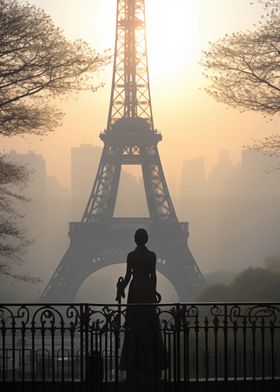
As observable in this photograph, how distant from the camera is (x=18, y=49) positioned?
2305 cm

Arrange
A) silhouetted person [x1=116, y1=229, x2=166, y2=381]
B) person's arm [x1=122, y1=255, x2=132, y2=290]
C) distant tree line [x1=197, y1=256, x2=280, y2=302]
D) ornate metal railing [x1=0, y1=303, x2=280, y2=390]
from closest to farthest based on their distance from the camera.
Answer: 1. ornate metal railing [x1=0, y1=303, x2=280, y2=390]
2. silhouetted person [x1=116, y1=229, x2=166, y2=381]
3. person's arm [x1=122, y1=255, x2=132, y2=290]
4. distant tree line [x1=197, y1=256, x2=280, y2=302]

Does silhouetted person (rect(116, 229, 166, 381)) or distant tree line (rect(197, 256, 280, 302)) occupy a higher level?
distant tree line (rect(197, 256, 280, 302))

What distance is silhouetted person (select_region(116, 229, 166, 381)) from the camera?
13625 millimetres

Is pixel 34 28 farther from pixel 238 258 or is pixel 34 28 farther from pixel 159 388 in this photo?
pixel 238 258

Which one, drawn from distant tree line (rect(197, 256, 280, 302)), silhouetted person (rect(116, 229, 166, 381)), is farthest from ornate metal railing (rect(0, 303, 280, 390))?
distant tree line (rect(197, 256, 280, 302))

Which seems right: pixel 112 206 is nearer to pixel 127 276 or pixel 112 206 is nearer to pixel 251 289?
pixel 251 289

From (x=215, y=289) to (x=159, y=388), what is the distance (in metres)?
37.8

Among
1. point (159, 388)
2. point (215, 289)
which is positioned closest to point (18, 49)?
point (159, 388)

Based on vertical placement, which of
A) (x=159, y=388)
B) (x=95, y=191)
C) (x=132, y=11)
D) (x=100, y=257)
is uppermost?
(x=132, y=11)

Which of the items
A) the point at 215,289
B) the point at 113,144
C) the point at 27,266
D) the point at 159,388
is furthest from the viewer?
the point at 27,266

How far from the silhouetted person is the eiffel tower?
149 feet

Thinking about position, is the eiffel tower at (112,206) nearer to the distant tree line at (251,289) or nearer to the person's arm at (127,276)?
the distant tree line at (251,289)

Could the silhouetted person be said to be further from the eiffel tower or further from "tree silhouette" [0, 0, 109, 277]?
the eiffel tower

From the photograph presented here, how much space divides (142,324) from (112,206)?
1952 inches
